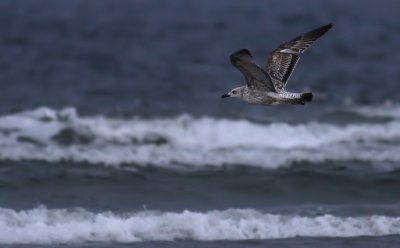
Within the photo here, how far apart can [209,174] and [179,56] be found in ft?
31.6

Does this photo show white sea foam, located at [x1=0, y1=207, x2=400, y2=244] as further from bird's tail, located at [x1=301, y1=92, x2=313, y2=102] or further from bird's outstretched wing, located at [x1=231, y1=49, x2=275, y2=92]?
bird's tail, located at [x1=301, y1=92, x2=313, y2=102]

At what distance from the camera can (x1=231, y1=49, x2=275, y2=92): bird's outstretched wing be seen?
38.7 ft

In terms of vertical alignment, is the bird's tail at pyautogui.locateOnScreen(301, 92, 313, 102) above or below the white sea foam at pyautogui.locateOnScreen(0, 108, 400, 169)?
below

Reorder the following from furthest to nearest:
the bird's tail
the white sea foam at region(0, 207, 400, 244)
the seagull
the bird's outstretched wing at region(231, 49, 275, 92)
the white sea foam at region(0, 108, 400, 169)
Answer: the white sea foam at region(0, 108, 400, 169), the white sea foam at region(0, 207, 400, 244), the seagull, the bird's outstretched wing at region(231, 49, 275, 92), the bird's tail

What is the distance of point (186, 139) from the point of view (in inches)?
700

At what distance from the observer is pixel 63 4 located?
32.8 m

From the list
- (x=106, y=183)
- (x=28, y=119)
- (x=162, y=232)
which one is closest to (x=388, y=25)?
(x=28, y=119)

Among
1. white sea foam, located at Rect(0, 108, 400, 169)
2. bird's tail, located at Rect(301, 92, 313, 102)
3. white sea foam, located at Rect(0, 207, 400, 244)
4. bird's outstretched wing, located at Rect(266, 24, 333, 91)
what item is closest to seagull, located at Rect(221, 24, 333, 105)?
bird's outstretched wing, located at Rect(266, 24, 333, 91)

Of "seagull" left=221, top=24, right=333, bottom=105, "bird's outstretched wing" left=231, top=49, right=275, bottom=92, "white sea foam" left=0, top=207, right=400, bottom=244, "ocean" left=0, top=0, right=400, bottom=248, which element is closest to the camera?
"bird's outstretched wing" left=231, top=49, right=275, bottom=92

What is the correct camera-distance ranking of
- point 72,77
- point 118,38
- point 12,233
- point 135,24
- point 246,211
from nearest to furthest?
point 12,233 < point 246,211 < point 72,77 < point 118,38 < point 135,24

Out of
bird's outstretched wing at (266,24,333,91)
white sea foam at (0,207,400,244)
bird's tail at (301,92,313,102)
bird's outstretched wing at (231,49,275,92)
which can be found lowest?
white sea foam at (0,207,400,244)

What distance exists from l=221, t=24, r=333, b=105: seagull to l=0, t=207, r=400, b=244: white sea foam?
1413mm

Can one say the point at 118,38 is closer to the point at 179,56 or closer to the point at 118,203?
the point at 179,56

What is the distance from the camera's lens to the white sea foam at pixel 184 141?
16.5m
